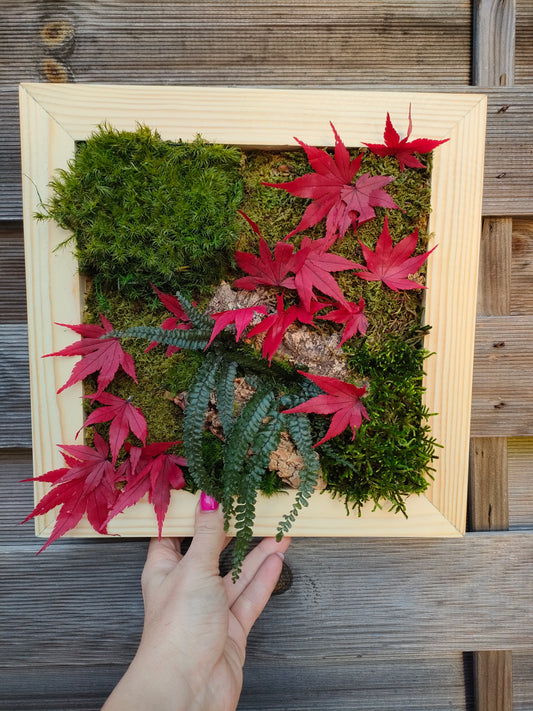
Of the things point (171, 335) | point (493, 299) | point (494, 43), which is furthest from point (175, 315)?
point (494, 43)

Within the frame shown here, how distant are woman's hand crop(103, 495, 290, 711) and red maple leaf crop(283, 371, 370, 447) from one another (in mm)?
425

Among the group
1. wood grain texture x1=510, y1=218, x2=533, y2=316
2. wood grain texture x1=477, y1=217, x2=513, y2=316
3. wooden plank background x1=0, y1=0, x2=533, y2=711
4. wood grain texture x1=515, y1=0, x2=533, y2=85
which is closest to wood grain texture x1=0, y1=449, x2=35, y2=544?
wooden plank background x1=0, y1=0, x2=533, y2=711

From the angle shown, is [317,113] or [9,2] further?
[9,2]

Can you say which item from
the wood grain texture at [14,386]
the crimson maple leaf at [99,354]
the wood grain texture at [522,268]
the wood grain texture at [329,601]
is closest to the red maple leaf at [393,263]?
the wood grain texture at [522,268]

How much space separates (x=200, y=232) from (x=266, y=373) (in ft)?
1.47

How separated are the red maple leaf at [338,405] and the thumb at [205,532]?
368 millimetres

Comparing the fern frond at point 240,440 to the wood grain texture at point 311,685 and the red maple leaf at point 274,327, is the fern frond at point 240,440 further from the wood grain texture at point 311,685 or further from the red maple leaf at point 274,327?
the wood grain texture at point 311,685

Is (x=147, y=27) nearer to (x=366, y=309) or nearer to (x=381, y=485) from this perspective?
(x=366, y=309)

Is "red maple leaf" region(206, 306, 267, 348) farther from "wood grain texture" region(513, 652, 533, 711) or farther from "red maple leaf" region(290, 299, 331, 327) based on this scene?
"wood grain texture" region(513, 652, 533, 711)

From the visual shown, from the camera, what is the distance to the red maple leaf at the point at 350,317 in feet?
3.65

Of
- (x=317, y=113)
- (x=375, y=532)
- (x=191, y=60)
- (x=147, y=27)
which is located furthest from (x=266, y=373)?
(x=147, y=27)

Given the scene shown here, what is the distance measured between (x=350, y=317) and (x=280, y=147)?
543 mm

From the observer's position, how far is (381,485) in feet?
3.81

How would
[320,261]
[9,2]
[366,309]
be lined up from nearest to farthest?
[320,261]
[366,309]
[9,2]
